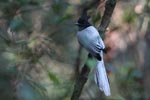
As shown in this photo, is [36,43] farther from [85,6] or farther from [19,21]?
[85,6]

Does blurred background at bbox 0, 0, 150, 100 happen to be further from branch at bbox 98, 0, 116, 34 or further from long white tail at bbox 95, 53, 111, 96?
branch at bbox 98, 0, 116, 34

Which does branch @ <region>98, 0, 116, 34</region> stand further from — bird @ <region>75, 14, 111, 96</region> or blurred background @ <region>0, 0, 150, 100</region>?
blurred background @ <region>0, 0, 150, 100</region>

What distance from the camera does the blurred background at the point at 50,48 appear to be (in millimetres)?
2381

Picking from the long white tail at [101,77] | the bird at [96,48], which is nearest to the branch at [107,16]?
the bird at [96,48]

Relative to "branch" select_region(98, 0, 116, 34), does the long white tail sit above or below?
below

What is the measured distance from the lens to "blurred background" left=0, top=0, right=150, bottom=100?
7.81ft

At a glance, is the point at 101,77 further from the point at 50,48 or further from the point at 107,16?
the point at 50,48

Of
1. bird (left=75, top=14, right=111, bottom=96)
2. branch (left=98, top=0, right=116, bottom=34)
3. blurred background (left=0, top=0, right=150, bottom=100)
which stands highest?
branch (left=98, top=0, right=116, bottom=34)

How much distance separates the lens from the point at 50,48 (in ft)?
10.3

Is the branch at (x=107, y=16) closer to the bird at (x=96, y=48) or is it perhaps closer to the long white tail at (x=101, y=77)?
the bird at (x=96, y=48)

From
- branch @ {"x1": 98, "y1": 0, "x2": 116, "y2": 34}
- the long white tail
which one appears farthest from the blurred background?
branch @ {"x1": 98, "y1": 0, "x2": 116, "y2": 34}

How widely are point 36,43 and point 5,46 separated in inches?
15.9

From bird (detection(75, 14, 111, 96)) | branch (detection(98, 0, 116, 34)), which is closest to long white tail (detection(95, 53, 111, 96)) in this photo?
bird (detection(75, 14, 111, 96))

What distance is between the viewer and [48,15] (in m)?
4.04
